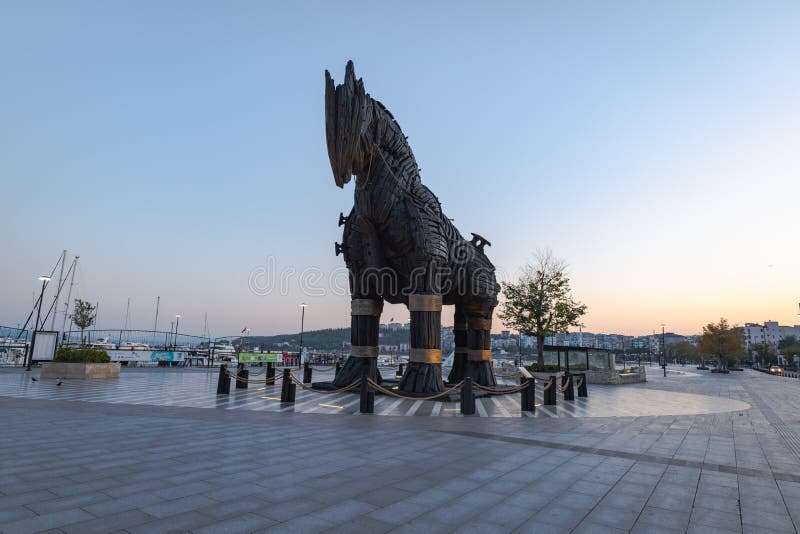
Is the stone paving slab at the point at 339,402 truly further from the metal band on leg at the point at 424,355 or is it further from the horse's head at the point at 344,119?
the horse's head at the point at 344,119

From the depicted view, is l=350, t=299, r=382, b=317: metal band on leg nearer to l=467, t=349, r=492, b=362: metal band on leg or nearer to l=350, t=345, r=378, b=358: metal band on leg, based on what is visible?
l=350, t=345, r=378, b=358: metal band on leg

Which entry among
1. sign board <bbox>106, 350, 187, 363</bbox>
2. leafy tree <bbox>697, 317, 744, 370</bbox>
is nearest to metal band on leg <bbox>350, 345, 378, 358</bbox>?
sign board <bbox>106, 350, 187, 363</bbox>

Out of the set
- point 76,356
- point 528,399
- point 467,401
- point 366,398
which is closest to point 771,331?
point 528,399

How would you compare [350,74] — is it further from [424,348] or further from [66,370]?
[66,370]

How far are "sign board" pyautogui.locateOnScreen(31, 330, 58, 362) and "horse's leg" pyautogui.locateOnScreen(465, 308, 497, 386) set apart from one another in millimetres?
23618

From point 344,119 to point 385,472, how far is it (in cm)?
853

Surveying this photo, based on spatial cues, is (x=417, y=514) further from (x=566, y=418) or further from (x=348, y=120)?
(x=348, y=120)

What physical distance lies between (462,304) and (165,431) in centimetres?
1100

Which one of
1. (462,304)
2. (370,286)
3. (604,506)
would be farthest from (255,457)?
(462,304)

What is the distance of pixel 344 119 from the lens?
1106cm

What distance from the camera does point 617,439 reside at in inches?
316

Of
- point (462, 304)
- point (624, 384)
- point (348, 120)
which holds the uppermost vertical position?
point (348, 120)

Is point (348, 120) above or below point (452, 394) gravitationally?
above

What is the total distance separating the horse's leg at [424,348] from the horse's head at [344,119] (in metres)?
4.57
